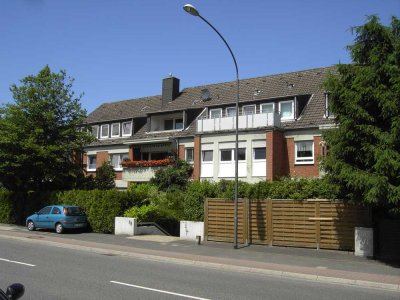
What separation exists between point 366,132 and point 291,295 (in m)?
6.27

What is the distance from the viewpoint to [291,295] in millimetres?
9531

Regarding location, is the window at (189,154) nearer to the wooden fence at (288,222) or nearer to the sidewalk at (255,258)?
the sidewalk at (255,258)

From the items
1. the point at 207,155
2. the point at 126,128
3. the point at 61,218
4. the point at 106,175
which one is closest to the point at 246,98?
the point at 207,155

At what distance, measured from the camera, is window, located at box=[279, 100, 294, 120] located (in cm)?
3344

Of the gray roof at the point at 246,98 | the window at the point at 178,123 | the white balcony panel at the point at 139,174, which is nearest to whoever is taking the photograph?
the gray roof at the point at 246,98

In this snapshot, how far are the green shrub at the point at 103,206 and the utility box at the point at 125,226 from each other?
0.48 metres

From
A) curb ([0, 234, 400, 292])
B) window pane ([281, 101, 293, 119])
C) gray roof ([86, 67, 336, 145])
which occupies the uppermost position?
gray roof ([86, 67, 336, 145])

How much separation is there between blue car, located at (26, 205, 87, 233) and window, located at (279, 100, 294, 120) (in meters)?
16.3

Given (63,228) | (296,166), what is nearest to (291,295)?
(63,228)

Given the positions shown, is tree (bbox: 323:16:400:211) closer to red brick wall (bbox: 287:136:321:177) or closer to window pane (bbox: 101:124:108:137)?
red brick wall (bbox: 287:136:321:177)

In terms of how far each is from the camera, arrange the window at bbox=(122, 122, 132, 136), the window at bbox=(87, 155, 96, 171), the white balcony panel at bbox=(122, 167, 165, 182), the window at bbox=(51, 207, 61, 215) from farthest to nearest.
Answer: the window at bbox=(87, 155, 96, 171) < the window at bbox=(122, 122, 132, 136) < the white balcony panel at bbox=(122, 167, 165, 182) < the window at bbox=(51, 207, 61, 215)

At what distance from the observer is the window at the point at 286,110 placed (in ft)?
110

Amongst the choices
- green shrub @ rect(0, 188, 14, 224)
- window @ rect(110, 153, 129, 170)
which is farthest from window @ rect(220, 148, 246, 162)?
green shrub @ rect(0, 188, 14, 224)

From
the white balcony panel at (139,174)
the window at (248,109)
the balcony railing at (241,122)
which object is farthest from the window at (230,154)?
the white balcony panel at (139,174)
